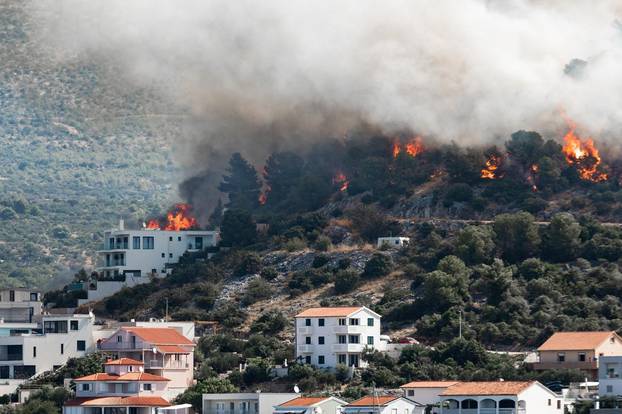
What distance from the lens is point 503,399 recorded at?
476 ft

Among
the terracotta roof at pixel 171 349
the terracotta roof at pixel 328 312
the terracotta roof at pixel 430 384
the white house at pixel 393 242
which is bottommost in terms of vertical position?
the terracotta roof at pixel 430 384

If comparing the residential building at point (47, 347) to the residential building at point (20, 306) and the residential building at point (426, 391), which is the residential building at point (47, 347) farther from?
the residential building at point (426, 391)

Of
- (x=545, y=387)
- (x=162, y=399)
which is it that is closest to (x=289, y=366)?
(x=162, y=399)

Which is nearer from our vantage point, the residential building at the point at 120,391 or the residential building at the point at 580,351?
the residential building at the point at 120,391

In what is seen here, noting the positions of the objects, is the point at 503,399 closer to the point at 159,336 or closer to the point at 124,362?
the point at 124,362

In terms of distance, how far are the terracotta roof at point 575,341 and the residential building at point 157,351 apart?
2437cm

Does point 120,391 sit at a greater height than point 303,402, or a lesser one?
greater

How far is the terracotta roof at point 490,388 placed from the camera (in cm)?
14550

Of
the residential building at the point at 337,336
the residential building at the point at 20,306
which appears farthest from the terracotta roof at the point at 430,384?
the residential building at the point at 20,306

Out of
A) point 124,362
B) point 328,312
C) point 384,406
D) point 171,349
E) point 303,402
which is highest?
point 328,312

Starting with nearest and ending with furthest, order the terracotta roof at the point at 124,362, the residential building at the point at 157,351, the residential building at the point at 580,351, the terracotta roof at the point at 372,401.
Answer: the terracotta roof at the point at 372,401 < the residential building at the point at 580,351 < the terracotta roof at the point at 124,362 < the residential building at the point at 157,351

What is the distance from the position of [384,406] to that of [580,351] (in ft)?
62.5

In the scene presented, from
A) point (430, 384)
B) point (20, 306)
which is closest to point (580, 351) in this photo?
point (430, 384)

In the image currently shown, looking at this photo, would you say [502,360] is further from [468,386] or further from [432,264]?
[432,264]
